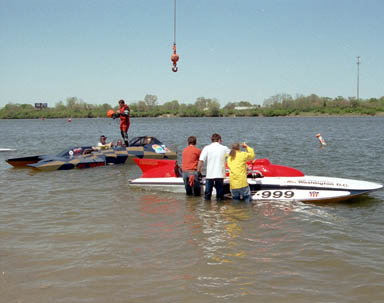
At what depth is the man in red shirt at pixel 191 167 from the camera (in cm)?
1001

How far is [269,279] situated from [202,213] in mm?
3679

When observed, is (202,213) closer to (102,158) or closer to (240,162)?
(240,162)

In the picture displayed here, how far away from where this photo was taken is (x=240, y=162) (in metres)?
9.04

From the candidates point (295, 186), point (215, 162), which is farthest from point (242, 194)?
point (295, 186)

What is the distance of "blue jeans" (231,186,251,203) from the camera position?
9305mm

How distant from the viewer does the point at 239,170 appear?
9.09 m

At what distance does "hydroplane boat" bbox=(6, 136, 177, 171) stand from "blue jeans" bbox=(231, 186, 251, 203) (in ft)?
28.7

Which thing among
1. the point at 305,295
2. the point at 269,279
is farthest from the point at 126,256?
the point at 305,295

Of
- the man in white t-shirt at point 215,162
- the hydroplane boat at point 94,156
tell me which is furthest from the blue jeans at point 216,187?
the hydroplane boat at point 94,156

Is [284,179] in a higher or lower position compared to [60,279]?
higher

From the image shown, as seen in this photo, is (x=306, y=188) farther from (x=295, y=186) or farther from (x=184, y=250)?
(x=184, y=250)

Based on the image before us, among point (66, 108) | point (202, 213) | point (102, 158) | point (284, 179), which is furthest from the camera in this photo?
point (66, 108)

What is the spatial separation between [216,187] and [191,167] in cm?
92

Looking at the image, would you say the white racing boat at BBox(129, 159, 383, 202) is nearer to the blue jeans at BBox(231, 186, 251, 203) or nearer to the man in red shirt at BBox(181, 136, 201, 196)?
the man in red shirt at BBox(181, 136, 201, 196)
